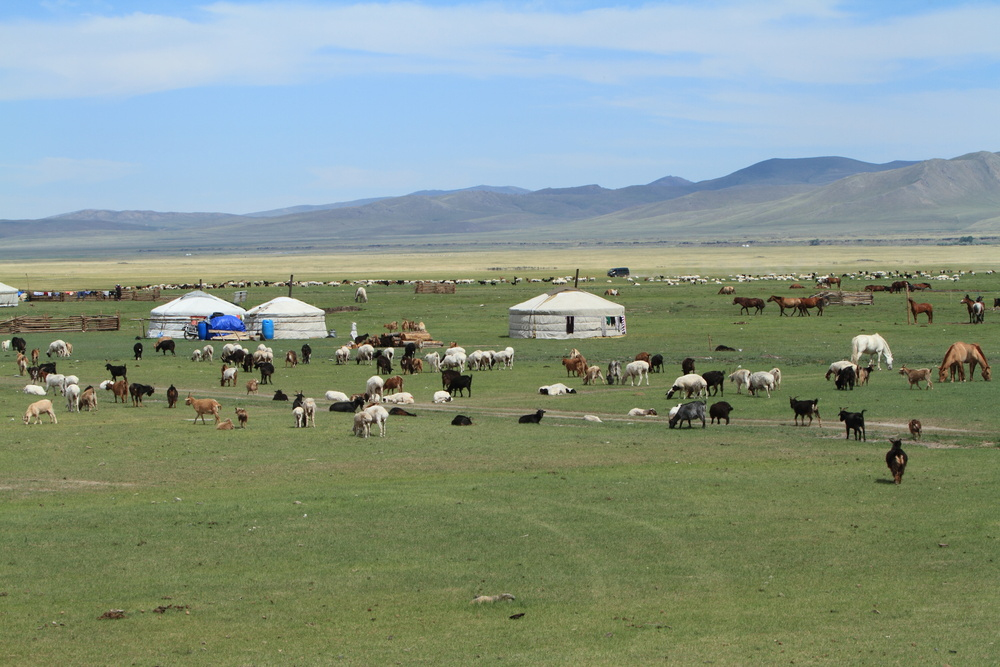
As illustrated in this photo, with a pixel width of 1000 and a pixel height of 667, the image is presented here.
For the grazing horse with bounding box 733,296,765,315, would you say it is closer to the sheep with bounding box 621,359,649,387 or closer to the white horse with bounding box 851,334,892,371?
the white horse with bounding box 851,334,892,371

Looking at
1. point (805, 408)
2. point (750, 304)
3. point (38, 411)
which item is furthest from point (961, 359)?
point (750, 304)

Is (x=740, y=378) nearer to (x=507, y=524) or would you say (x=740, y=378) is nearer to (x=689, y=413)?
(x=689, y=413)

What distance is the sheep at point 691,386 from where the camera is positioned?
33.7m

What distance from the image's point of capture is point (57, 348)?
51.7 m

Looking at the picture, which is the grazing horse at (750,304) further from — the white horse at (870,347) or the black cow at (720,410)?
the black cow at (720,410)

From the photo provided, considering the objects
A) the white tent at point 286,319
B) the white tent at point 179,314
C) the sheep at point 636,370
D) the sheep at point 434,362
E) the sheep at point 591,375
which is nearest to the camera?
the sheep at point 636,370

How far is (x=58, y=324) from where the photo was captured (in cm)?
6888

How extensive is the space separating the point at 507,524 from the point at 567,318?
4162 centimetres

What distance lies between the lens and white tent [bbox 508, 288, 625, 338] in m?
59.2

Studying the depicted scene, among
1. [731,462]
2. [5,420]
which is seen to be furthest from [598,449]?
[5,420]

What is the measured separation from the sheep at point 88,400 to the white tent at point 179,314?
31420mm

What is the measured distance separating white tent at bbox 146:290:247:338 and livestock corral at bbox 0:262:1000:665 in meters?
25.5

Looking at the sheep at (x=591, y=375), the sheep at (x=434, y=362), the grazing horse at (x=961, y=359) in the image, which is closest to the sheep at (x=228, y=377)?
the sheep at (x=434, y=362)

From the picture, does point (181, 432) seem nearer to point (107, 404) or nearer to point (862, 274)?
point (107, 404)
